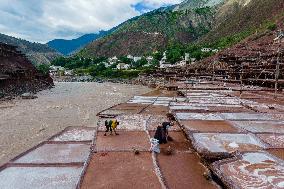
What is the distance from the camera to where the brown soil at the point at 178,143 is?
34.2 ft

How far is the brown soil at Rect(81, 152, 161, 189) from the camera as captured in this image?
7.80 metres

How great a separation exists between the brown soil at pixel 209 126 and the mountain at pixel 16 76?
99.4ft

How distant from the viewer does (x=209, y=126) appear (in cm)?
1176

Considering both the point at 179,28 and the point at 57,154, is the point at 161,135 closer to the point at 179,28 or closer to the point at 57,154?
the point at 57,154

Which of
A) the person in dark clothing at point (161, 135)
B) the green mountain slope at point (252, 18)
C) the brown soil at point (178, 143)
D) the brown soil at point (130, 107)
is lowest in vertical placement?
the brown soil at point (130, 107)

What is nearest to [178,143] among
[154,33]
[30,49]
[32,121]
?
[32,121]

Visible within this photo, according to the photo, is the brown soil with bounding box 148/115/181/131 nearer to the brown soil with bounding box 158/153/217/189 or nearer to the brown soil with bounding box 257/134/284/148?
the brown soil with bounding box 158/153/217/189

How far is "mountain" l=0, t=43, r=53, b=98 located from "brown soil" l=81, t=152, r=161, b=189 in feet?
103

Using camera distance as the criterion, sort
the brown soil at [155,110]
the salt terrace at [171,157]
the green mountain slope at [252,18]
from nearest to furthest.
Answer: the salt terrace at [171,157] < the brown soil at [155,110] < the green mountain slope at [252,18]

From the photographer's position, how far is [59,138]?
14.1 meters

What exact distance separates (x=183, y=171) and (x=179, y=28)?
17710 centimetres

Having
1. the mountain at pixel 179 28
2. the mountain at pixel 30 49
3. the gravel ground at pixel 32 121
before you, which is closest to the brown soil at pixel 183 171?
the gravel ground at pixel 32 121

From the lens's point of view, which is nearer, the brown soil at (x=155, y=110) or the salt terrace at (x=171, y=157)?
the salt terrace at (x=171, y=157)

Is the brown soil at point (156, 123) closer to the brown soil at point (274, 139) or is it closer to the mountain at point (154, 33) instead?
the brown soil at point (274, 139)
